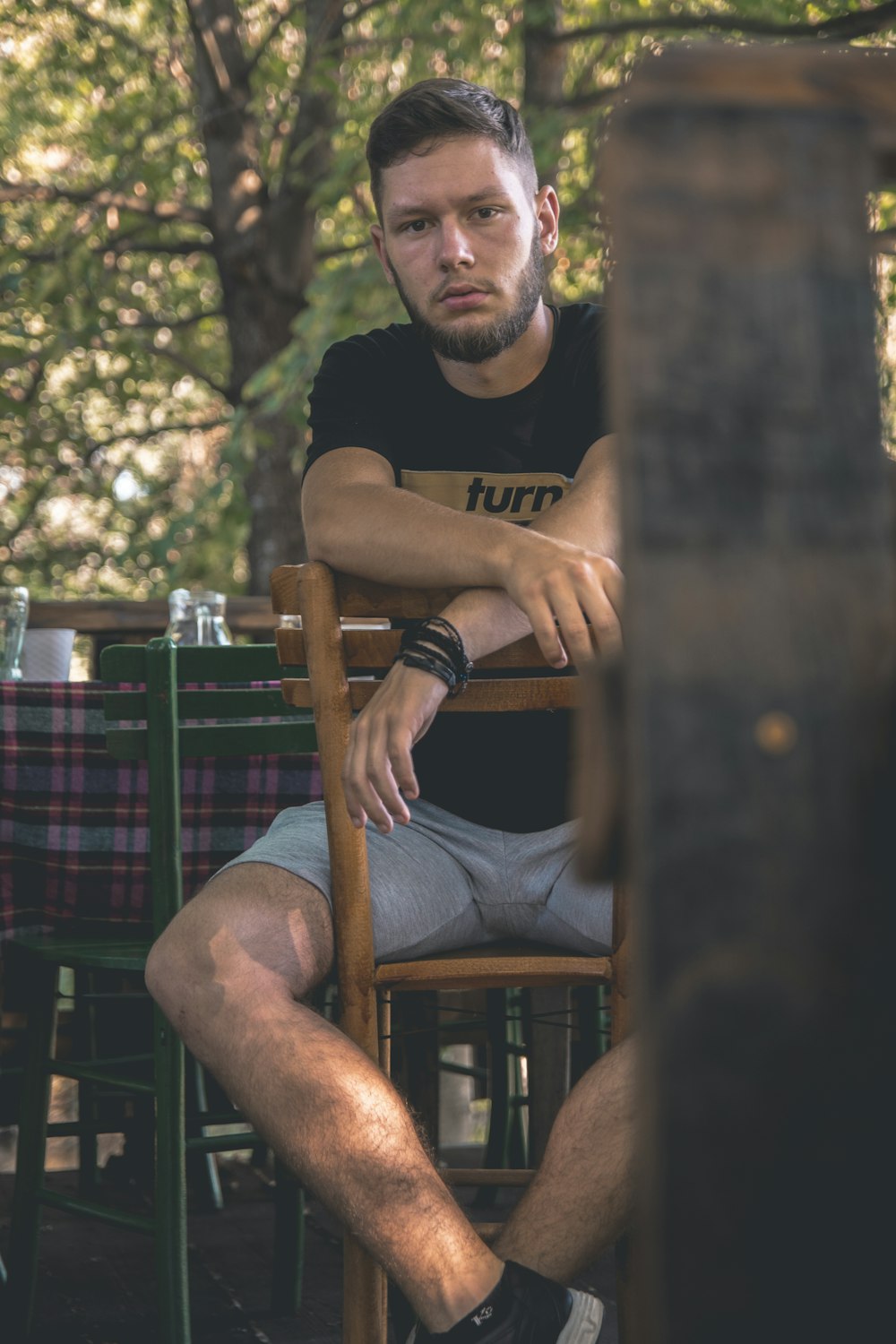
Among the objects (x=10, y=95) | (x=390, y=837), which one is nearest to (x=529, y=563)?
(x=390, y=837)

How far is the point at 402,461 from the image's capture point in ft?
5.74

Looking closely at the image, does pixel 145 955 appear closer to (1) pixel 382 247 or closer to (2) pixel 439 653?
(2) pixel 439 653

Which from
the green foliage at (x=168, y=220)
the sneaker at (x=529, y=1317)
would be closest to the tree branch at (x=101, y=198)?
the green foliage at (x=168, y=220)

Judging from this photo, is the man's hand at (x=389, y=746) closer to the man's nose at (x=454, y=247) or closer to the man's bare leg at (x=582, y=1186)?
the man's bare leg at (x=582, y=1186)

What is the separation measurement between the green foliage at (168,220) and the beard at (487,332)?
3.23 m

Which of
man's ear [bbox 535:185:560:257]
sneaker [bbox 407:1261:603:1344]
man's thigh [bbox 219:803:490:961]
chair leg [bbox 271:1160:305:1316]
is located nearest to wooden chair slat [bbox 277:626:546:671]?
man's thigh [bbox 219:803:490:961]

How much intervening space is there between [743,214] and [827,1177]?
355 millimetres

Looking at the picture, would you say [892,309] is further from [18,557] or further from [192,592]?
[18,557]

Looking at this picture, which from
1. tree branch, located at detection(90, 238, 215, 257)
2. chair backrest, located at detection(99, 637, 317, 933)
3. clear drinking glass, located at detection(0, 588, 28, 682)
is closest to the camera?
chair backrest, located at detection(99, 637, 317, 933)

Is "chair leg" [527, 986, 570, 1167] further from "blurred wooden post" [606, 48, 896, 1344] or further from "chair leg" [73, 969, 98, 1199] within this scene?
"blurred wooden post" [606, 48, 896, 1344]

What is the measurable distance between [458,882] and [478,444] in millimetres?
583

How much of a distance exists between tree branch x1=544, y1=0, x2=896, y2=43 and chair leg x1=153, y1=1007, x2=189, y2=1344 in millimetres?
3951

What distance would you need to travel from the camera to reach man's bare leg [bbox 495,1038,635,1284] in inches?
45.6

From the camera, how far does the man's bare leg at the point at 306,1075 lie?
3.53 ft
